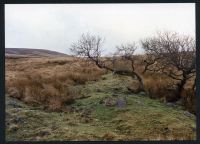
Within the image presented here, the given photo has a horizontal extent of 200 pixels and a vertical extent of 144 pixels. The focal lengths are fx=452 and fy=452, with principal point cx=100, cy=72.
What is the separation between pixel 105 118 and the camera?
4.49 m

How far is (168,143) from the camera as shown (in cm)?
417

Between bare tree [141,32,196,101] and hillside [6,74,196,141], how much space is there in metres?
0.30

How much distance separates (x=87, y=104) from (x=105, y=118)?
0.78 feet

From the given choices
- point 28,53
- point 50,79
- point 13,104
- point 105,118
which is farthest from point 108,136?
point 28,53

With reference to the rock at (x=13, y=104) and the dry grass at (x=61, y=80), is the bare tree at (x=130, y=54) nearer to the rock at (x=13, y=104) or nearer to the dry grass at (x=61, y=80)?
the dry grass at (x=61, y=80)

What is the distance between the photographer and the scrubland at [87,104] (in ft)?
14.4

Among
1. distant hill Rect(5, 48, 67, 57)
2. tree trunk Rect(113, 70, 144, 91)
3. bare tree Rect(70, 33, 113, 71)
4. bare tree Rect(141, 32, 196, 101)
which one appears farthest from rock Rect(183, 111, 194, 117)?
distant hill Rect(5, 48, 67, 57)

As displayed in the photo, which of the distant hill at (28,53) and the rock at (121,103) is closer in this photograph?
the distant hill at (28,53)

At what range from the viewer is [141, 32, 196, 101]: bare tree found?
4.57 metres

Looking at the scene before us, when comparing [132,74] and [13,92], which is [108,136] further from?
[13,92]

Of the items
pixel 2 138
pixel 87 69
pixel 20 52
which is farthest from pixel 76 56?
pixel 2 138

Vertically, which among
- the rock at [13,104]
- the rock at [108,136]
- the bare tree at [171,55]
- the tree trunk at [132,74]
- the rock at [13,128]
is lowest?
the rock at [108,136]

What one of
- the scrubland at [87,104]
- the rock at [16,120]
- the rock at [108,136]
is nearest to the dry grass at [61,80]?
the scrubland at [87,104]

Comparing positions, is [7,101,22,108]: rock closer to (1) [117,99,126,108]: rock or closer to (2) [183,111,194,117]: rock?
(1) [117,99,126,108]: rock
